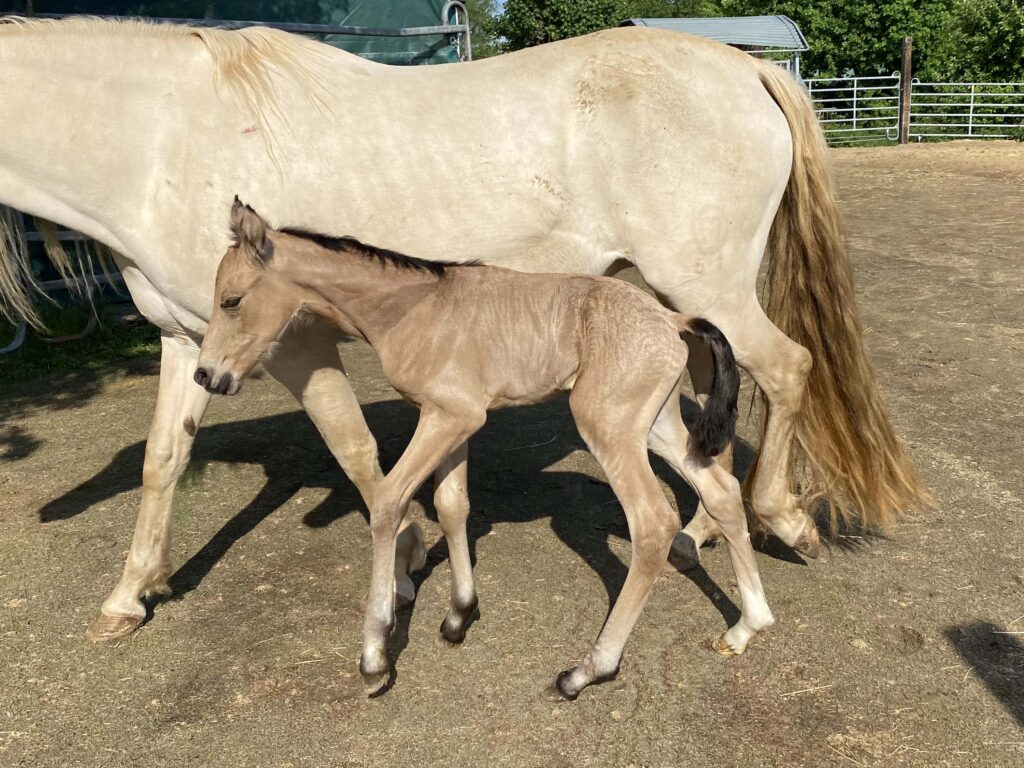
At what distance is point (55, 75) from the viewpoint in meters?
3.20

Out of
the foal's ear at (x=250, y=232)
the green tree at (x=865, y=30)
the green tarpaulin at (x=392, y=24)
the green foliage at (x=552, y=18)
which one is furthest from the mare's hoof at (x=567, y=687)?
the green foliage at (x=552, y=18)

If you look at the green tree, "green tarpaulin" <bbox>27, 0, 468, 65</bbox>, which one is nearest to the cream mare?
"green tarpaulin" <bbox>27, 0, 468, 65</bbox>

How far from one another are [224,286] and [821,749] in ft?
7.37

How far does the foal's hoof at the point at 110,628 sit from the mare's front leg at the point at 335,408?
974 millimetres

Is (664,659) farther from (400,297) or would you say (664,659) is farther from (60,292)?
(60,292)

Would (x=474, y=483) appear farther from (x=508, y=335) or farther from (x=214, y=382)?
(x=214, y=382)

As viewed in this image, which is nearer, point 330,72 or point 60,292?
point 330,72

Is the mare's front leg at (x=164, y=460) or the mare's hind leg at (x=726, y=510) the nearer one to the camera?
the mare's hind leg at (x=726, y=510)

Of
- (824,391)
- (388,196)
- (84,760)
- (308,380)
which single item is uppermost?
(388,196)

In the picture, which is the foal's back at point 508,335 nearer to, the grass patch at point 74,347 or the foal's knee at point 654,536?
the foal's knee at point 654,536

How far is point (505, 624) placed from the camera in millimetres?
3350

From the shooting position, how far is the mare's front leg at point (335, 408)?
11.1 ft

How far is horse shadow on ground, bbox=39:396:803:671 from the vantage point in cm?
389

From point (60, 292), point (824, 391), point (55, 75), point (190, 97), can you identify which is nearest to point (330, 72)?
point (190, 97)
